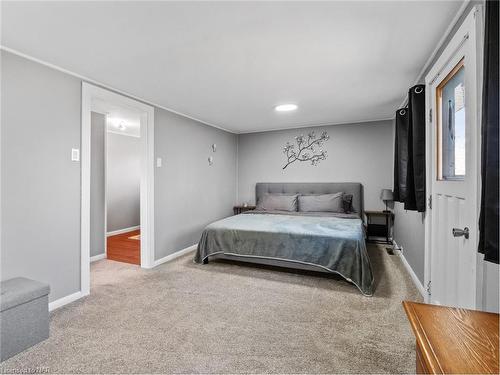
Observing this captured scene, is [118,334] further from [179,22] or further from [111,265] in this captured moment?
[179,22]

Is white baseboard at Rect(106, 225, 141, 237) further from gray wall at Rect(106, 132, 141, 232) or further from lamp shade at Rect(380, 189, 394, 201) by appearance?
lamp shade at Rect(380, 189, 394, 201)

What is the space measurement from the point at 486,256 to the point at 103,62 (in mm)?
2923

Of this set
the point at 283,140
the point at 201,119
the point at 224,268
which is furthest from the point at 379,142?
the point at 224,268

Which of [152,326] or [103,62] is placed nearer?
[152,326]

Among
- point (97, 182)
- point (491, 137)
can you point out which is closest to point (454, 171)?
point (491, 137)

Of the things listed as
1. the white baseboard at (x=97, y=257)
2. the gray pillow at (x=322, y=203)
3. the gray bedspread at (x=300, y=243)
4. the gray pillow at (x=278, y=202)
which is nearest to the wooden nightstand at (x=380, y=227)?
the gray pillow at (x=322, y=203)

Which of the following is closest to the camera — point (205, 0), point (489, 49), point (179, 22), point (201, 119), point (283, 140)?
point (489, 49)

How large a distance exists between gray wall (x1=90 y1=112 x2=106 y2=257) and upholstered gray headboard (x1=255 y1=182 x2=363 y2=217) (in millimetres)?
2884

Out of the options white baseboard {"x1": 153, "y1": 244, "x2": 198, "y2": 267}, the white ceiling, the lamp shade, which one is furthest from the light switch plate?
the lamp shade

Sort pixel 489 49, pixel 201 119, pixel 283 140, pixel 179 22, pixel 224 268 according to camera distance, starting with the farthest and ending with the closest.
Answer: pixel 283 140, pixel 201 119, pixel 224 268, pixel 179 22, pixel 489 49

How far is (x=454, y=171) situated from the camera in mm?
1872

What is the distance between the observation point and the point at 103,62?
89.4 inches

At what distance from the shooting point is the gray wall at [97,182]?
12.7 feet

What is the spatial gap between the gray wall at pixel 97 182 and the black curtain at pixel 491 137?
171 inches
